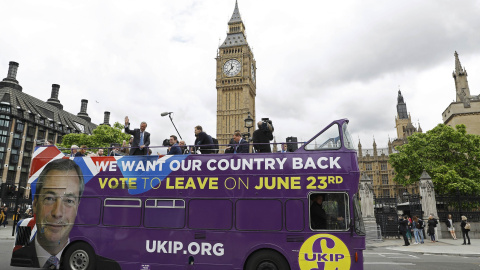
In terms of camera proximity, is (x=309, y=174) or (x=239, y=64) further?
(x=239, y=64)

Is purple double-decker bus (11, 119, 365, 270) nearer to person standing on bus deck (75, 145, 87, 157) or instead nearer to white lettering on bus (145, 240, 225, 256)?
white lettering on bus (145, 240, 225, 256)

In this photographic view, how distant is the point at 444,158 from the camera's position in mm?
36469

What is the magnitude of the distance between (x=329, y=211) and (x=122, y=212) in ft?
18.6

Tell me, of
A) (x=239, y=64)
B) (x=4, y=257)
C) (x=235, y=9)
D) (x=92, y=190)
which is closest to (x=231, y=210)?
(x=92, y=190)

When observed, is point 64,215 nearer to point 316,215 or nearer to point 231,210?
point 231,210

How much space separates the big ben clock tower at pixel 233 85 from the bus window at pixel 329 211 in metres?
76.3

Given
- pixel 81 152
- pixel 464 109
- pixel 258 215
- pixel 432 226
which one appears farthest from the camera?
pixel 464 109

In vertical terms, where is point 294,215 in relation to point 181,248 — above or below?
above

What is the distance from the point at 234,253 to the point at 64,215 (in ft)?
16.9

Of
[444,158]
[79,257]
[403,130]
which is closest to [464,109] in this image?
[444,158]

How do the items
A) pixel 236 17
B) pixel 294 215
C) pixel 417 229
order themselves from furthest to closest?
pixel 236 17 < pixel 417 229 < pixel 294 215

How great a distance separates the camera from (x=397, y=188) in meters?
82.9

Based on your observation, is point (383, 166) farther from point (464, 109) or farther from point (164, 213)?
point (164, 213)

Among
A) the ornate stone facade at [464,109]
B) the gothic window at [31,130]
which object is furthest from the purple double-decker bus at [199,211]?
the gothic window at [31,130]
